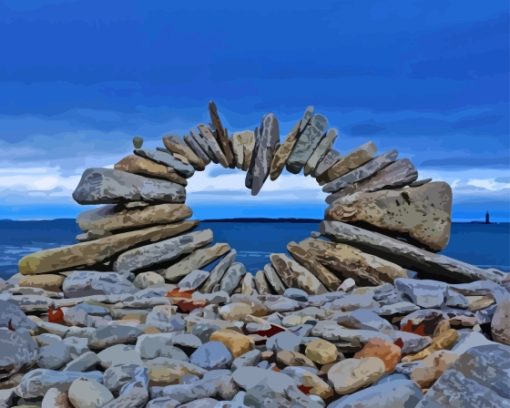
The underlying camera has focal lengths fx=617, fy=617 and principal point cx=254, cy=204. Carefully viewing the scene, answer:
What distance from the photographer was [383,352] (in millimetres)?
4137

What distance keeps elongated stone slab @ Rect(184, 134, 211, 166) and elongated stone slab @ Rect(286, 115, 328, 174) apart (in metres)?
1.09

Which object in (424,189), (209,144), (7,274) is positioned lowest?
(7,274)

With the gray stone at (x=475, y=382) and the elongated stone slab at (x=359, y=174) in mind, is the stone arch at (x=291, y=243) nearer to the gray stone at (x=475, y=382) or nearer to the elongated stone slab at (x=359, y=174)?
the elongated stone slab at (x=359, y=174)

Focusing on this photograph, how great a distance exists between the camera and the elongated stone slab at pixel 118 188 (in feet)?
25.3

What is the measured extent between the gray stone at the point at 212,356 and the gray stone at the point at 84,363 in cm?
65

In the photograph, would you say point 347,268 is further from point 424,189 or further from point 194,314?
point 194,314

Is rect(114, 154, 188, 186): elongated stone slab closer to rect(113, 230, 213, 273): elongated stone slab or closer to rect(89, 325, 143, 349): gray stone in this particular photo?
rect(113, 230, 213, 273): elongated stone slab

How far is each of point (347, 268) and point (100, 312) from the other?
3315 mm

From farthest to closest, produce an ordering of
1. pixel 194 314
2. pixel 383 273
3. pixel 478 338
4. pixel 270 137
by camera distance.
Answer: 1. pixel 270 137
2. pixel 383 273
3. pixel 194 314
4. pixel 478 338

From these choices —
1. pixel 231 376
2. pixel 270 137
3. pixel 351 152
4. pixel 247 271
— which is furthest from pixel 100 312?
pixel 351 152

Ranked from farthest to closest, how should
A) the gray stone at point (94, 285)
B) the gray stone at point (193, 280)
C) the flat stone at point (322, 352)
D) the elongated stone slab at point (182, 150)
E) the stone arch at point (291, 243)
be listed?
1. the elongated stone slab at point (182, 150)
2. the stone arch at point (291, 243)
3. the gray stone at point (193, 280)
4. the gray stone at point (94, 285)
5. the flat stone at point (322, 352)

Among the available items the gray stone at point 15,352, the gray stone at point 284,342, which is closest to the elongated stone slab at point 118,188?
the gray stone at point 15,352

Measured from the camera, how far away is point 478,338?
14.6 feet

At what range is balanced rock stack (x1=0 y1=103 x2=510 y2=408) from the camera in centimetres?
367
